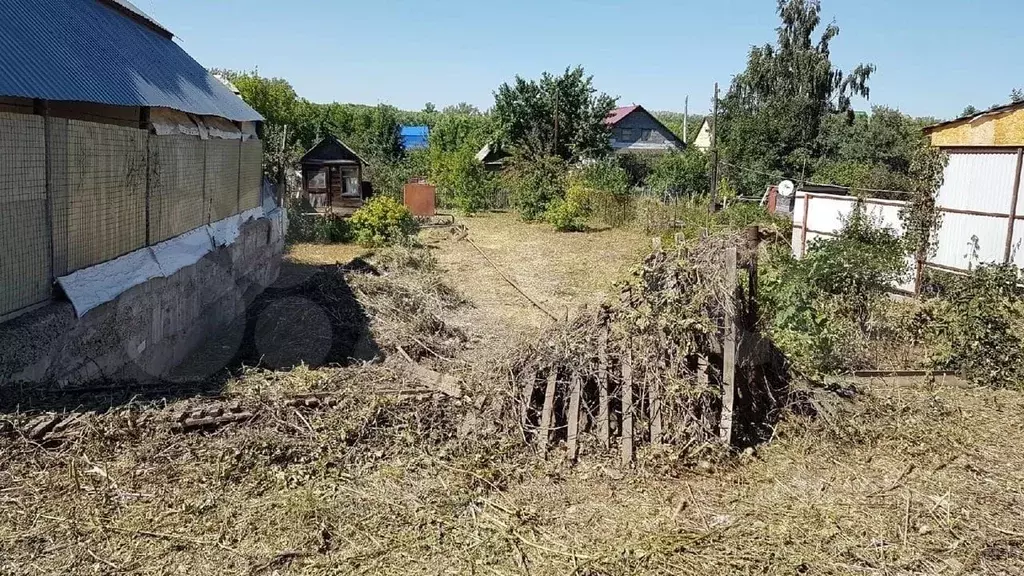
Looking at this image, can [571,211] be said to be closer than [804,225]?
→ No

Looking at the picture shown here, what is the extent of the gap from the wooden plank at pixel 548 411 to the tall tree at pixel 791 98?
1245 inches

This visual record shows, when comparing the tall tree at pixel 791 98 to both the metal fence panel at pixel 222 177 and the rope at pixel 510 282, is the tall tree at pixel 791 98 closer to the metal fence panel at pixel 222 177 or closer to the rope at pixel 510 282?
the rope at pixel 510 282

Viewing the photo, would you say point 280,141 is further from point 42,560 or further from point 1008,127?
point 42,560

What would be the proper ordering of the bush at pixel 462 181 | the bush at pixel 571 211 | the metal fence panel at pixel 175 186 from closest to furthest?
the metal fence panel at pixel 175 186, the bush at pixel 571 211, the bush at pixel 462 181

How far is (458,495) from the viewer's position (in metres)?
4.41

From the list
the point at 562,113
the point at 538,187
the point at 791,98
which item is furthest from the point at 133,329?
the point at 791,98

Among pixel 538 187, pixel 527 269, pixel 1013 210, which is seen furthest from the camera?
pixel 538 187

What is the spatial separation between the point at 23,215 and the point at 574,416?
412cm

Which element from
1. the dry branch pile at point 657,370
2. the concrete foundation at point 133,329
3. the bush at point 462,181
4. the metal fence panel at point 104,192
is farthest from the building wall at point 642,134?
the dry branch pile at point 657,370

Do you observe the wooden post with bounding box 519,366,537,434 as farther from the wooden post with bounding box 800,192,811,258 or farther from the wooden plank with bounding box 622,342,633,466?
the wooden post with bounding box 800,192,811,258

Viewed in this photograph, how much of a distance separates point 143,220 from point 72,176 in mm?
1589

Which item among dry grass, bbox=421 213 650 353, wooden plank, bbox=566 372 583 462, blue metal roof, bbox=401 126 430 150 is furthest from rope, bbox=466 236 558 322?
blue metal roof, bbox=401 126 430 150

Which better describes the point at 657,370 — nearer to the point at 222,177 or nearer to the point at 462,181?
the point at 222,177

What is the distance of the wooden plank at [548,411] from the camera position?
511 centimetres
